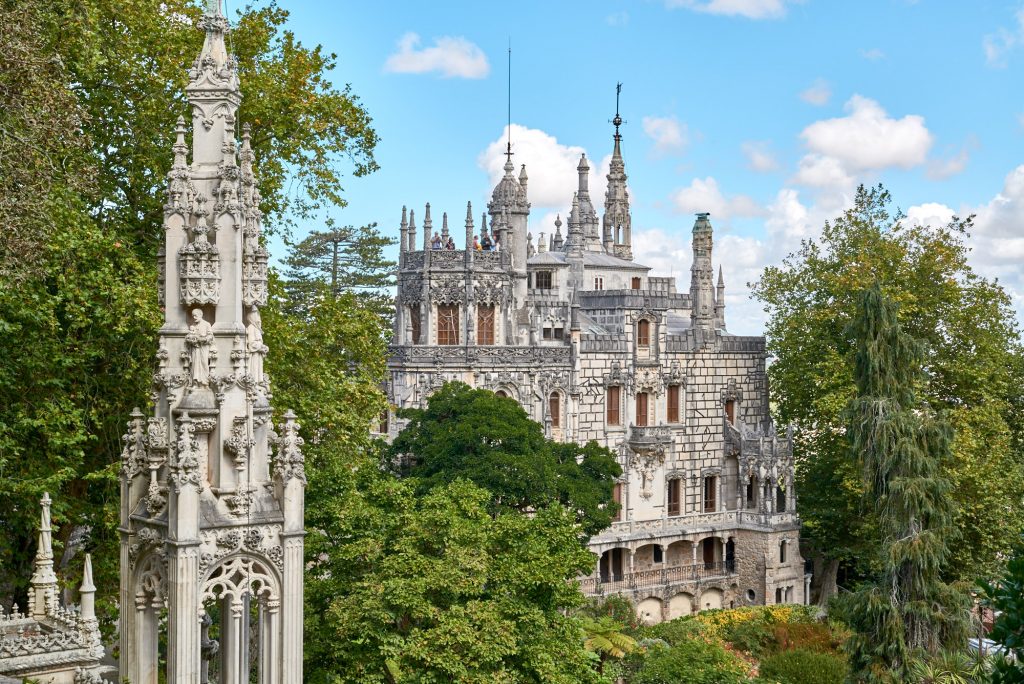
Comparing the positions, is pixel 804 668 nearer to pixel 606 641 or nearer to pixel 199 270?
pixel 606 641

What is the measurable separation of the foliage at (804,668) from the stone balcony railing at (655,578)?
10785mm

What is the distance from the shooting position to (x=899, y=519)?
2800 centimetres

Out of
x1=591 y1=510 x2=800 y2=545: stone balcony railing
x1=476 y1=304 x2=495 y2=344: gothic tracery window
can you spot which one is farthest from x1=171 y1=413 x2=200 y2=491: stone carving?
x1=591 y1=510 x2=800 y2=545: stone balcony railing

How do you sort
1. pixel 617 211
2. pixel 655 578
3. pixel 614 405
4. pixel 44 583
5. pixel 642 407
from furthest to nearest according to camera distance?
pixel 617 211 < pixel 642 407 < pixel 614 405 < pixel 655 578 < pixel 44 583

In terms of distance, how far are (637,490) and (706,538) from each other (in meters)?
4.09

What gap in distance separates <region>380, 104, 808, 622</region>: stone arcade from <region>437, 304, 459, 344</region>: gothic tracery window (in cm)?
4

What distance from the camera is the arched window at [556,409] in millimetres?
47469

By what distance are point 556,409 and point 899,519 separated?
69.0 ft

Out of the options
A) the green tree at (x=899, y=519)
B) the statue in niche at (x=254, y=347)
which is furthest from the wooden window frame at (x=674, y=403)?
the statue in niche at (x=254, y=347)

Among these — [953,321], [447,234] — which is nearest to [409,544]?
[447,234]

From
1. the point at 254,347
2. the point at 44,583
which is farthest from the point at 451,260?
the point at 254,347

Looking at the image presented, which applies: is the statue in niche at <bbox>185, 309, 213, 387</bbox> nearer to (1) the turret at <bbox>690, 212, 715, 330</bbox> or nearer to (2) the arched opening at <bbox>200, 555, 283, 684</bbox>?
(2) the arched opening at <bbox>200, 555, 283, 684</bbox>

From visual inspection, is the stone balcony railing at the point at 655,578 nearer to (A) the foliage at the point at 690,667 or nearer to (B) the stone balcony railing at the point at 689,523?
(B) the stone balcony railing at the point at 689,523

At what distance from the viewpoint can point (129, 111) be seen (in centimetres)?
2473
